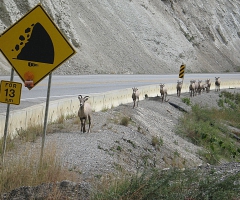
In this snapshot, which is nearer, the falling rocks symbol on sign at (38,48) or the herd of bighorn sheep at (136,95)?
the falling rocks symbol on sign at (38,48)

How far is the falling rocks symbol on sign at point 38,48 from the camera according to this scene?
30.1ft

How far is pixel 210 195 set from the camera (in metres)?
7.65

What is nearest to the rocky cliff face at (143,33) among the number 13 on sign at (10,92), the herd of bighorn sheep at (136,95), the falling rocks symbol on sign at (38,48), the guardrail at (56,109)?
the herd of bighorn sheep at (136,95)

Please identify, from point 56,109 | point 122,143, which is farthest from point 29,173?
point 56,109

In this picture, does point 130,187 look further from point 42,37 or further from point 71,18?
point 71,18

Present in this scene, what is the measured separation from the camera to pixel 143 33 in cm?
6216

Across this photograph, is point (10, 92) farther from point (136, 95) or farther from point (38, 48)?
point (136, 95)

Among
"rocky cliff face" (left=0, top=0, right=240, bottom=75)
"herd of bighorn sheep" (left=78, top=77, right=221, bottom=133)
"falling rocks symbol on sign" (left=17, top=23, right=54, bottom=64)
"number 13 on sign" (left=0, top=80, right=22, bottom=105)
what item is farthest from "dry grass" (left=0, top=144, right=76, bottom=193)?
"rocky cliff face" (left=0, top=0, right=240, bottom=75)

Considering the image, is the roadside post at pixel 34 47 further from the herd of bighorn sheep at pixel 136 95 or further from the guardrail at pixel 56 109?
the herd of bighorn sheep at pixel 136 95

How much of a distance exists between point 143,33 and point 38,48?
5338cm

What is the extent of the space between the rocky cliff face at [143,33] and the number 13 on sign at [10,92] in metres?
25.6

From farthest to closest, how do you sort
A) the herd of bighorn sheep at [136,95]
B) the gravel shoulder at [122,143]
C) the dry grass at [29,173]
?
the herd of bighorn sheep at [136,95] < the gravel shoulder at [122,143] < the dry grass at [29,173]

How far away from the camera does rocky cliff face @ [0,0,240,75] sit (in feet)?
151

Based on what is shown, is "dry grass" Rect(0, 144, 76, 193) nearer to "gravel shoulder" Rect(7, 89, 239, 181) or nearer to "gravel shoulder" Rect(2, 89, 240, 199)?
"gravel shoulder" Rect(2, 89, 240, 199)
